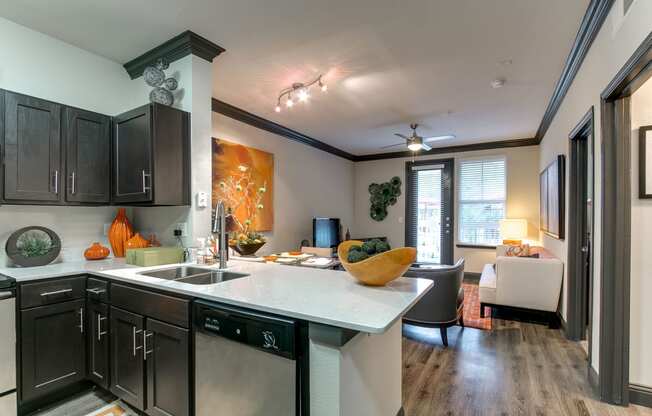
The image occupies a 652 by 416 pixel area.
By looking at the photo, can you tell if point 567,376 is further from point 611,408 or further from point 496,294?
point 496,294

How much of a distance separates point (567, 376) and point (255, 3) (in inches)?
139

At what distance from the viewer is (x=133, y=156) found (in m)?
2.45

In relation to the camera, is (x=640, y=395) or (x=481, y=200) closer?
(x=640, y=395)

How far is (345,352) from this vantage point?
1.19 m

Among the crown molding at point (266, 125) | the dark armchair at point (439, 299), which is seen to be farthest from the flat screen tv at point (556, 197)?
the crown molding at point (266, 125)

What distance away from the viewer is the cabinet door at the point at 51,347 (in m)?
1.92

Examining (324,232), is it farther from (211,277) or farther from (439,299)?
(211,277)

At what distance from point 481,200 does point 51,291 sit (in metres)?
6.35

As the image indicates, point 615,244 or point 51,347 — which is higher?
point 615,244

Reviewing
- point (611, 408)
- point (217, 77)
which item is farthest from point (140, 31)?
point (611, 408)

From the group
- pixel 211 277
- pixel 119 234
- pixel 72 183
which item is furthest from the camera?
pixel 119 234

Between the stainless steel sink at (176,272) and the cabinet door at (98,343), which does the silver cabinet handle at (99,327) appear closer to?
the cabinet door at (98,343)

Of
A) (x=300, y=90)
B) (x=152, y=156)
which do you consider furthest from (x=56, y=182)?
(x=300, y=90)

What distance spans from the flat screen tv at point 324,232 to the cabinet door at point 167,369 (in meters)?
3.79
